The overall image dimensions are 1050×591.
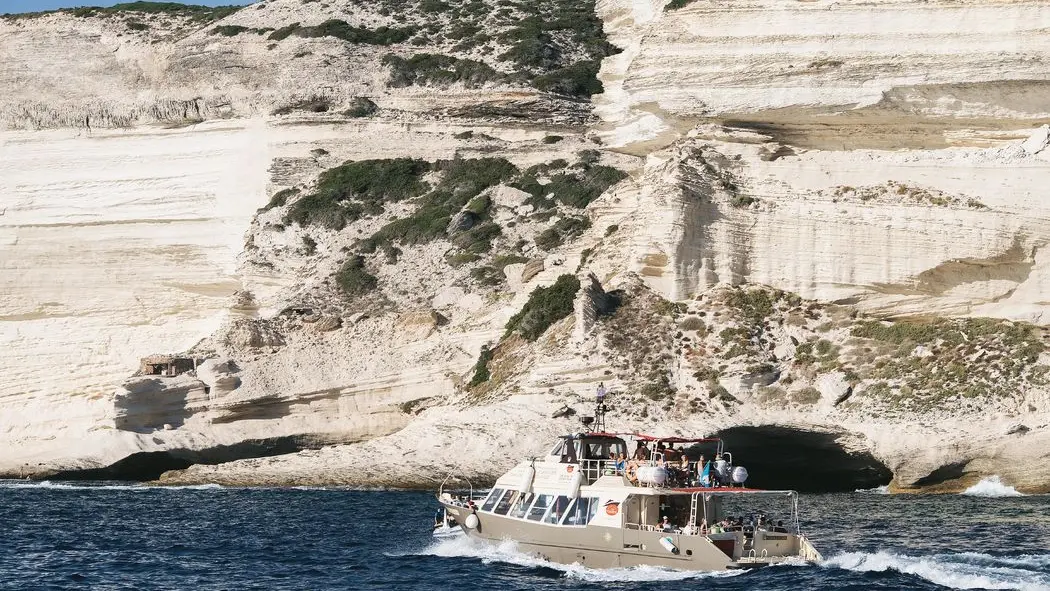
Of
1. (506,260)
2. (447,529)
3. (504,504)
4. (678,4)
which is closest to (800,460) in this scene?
(506,260)

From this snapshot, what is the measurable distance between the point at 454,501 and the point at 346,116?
4181 centimetres

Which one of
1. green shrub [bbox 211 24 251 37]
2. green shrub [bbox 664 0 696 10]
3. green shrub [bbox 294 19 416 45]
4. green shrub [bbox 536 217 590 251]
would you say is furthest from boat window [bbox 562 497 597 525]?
green shrub [bbox 211 24 251 37]

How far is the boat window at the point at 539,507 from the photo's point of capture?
33.4 m

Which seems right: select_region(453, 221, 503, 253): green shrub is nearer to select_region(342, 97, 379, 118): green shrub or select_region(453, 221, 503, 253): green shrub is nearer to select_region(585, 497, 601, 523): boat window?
select_region(342, 97, 379, 118): green shrub

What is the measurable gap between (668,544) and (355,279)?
33.9 m

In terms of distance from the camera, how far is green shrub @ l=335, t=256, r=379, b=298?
205 feet

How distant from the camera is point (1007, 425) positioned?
145ft

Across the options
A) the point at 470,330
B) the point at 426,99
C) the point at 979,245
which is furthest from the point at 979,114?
the point at 426,99

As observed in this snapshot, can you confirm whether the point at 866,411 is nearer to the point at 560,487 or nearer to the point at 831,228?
the point at 831,228

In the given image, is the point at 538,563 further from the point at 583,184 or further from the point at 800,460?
the point at 583,184

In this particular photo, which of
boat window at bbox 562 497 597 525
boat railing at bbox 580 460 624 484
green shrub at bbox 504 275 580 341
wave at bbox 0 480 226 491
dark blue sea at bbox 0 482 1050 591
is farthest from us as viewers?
green shrub at bbox 504 275 580 341

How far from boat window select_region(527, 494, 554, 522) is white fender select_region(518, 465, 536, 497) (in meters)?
0.44

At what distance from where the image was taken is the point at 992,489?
45094 millimetres

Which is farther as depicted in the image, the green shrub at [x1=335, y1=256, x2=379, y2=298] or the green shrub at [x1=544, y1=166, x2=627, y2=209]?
the green shrub at [x1=544, y1=166, x2=627, y2=209]
